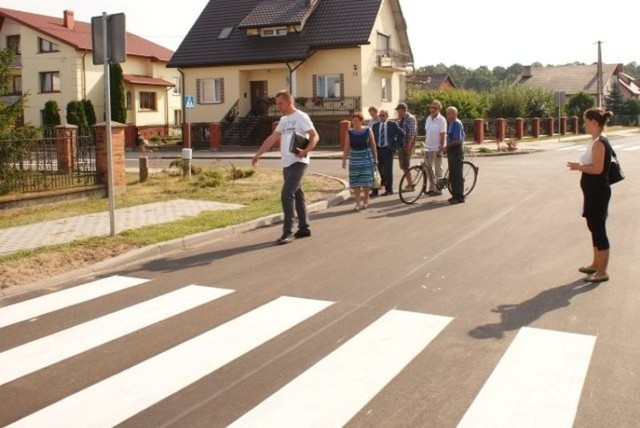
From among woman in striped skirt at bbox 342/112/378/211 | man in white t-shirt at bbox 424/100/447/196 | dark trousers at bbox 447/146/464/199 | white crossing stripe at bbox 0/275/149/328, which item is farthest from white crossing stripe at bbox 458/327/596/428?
man in white t-shirt at bbox 424/100/447/196

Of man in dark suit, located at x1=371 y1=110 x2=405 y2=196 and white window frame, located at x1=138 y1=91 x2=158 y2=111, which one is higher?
white window frame, located at x1=138 y1=91 x2=158 y2=111

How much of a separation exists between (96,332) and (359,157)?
289 inches

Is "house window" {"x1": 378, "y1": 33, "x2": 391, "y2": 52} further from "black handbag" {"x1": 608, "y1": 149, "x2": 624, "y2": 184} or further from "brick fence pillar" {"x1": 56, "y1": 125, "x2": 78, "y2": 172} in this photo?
"black handbag" {"x1": 608, "y1": 149, "x2": 624, "y2": 184}

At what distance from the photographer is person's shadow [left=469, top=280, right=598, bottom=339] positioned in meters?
5.53

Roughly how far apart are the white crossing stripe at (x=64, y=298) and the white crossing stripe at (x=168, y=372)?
1716mm

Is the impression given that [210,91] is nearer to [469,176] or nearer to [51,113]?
[51,113]

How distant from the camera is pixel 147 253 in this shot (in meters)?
8.73

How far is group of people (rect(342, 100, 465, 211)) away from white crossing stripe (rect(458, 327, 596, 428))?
7.10 meters

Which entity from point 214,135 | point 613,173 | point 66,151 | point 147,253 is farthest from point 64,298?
point 214,135

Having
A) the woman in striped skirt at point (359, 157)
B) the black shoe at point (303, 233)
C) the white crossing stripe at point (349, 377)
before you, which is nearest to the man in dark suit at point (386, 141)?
the woman in striped skirt at point (359, 157)

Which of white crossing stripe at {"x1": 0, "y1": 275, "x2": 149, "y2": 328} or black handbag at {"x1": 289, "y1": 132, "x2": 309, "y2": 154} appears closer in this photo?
white crossing stripe at {"x1": 0, "y1": 275, "x2": 149, "y2": 328}

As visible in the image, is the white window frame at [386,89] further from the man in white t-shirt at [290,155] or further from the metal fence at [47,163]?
the man in white t-shirt at [290,155]

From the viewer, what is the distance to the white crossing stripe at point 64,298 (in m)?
6.21

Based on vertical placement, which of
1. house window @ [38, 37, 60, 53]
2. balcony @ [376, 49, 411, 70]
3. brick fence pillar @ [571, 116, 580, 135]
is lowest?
brick fence pillar @ [571, 116, 580, 135]
